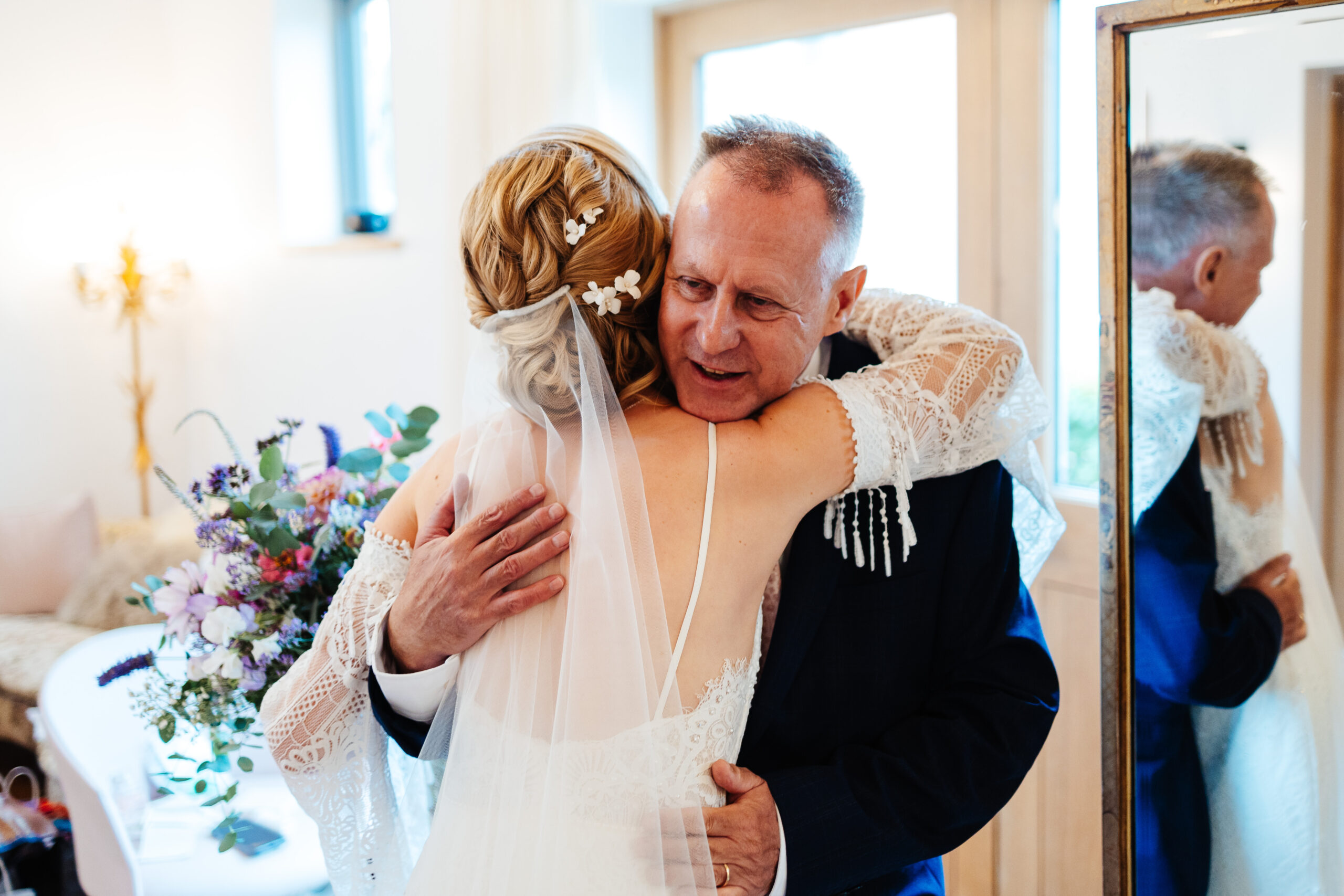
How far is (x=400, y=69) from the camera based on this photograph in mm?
3432

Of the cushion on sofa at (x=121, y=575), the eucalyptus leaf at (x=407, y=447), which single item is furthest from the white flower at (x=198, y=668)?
the cushion on sofa at (x=121, y=575)

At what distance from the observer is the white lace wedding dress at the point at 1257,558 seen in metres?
1.32

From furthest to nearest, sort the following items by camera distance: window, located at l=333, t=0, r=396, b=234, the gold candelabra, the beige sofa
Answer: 1. the gold candelabra
2. window, located at l=333, t=0, r=396, b=234
3. the beige sofa

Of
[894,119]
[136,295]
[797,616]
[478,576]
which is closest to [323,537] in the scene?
[478,576]

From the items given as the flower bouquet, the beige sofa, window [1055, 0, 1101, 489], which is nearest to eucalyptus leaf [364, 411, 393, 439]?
the flower bouquet

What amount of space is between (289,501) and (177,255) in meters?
3.97

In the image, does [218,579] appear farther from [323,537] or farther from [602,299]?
[602,299]

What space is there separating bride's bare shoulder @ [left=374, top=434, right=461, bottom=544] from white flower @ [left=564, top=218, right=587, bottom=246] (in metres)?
0.30

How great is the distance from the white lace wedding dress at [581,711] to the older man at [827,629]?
0.06 metres

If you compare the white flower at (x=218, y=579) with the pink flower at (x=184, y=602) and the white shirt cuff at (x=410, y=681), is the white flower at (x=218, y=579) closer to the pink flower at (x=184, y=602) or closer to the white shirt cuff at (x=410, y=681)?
the pink flower at (x=184, y=602)

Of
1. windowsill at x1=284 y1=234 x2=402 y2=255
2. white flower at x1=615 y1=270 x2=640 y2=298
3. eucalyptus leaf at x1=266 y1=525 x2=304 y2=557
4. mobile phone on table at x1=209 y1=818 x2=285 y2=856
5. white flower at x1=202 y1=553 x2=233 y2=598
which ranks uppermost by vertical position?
windowsill at x1=284 y1=234 x2=402 y2=255

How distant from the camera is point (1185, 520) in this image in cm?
139

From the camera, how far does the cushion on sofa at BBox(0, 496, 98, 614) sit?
4156mm

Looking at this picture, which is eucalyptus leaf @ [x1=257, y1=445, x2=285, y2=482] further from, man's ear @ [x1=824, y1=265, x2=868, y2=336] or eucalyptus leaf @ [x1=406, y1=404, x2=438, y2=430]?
man's ear @ [x1=824, y1=265, x2=868, y2=336]
